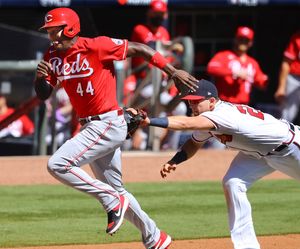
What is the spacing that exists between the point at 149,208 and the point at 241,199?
2.92 metres

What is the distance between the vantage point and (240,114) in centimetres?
693

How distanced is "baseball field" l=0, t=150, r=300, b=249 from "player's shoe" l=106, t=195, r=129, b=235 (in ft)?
2.95

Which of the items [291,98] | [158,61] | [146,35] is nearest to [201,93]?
[158,61]

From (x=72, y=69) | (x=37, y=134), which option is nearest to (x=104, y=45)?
(x=72, y=69)

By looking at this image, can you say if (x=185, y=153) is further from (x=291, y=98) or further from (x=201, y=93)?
(x=291, y=98)

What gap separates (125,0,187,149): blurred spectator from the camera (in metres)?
13.4

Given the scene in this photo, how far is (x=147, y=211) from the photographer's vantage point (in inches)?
383

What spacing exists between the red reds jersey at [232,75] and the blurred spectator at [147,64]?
56cm

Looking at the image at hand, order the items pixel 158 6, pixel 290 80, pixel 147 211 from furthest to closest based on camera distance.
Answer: pixel 290 80 < pixel 158 6 < pixel 147 211

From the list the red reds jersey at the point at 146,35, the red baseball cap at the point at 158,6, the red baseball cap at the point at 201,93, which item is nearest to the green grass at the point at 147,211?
the red baseball cap at the point at 201,93

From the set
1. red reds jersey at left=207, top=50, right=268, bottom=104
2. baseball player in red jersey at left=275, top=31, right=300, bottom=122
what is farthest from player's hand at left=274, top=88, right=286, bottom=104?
red reds jersey at left=207, top=50, right=268, bottom=104

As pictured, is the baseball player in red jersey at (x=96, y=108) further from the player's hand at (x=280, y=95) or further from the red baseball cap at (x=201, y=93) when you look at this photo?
the player's hand at (x=280, y=95)

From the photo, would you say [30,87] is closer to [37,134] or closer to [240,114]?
[37,134]

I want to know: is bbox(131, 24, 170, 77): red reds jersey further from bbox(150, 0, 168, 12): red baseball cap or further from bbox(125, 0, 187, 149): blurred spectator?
bbox(150, 0, 168, 12): red baseball cap
